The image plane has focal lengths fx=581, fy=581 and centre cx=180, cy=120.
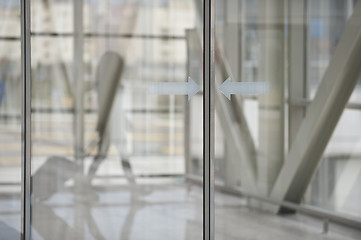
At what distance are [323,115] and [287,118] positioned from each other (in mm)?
241

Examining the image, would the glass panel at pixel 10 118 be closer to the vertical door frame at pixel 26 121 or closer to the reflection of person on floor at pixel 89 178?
the vertical door frame at pixel 26 121

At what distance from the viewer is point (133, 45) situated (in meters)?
3.92

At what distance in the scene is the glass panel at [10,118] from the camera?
3.99m

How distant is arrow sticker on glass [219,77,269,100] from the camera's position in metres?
3.82

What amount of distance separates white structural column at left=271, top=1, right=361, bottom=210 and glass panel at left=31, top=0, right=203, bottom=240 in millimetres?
644

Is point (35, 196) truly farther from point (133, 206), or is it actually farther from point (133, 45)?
point (133, 45)

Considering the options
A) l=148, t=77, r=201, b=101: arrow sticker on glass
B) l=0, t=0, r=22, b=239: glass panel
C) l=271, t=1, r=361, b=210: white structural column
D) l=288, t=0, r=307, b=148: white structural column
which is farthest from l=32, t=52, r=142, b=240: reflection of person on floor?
l=288, t=0, r=307, b=148: white structural column

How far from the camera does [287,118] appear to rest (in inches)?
156

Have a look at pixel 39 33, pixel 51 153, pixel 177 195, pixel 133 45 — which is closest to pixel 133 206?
pixel 177 195

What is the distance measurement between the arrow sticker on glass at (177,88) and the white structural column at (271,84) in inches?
18.0

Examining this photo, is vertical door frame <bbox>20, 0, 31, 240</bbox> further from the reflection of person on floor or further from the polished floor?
the polished floor

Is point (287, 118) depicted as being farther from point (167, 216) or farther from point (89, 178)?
point (89, 178)

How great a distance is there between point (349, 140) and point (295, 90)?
0.49 m

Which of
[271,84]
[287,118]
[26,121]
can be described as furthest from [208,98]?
[26,121]
